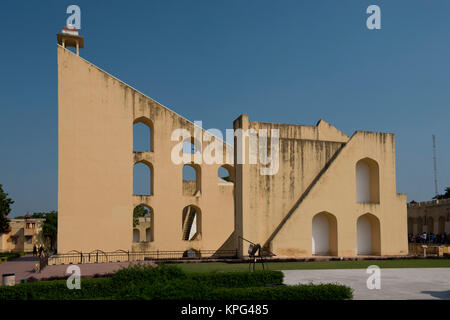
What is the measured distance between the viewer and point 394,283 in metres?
10.5

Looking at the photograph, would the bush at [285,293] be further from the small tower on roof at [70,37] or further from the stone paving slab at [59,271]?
the small tower on roof at [70,37]

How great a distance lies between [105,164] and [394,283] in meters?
15.4

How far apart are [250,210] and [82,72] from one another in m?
11.3

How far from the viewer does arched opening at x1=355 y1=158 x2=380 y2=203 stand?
72.3 feet

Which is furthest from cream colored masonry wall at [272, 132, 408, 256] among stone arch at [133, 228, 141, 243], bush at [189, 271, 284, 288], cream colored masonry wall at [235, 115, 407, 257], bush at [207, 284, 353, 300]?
stone arch at [133, 228, 141, 243]

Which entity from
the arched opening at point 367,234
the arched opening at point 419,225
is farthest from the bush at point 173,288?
the arched opening at point 419,225

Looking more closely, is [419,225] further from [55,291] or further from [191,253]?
[55,291]

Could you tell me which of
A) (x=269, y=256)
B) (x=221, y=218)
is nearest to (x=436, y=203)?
(x=221, y=218)

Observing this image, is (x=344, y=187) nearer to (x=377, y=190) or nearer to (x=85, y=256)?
(x=377, y=190)

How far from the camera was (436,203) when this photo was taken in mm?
35750

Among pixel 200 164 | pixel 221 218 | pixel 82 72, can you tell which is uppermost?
pixel 82 72

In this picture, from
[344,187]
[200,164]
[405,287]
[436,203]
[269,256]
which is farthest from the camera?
[436,203]

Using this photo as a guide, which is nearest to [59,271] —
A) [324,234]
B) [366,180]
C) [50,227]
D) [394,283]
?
[394,283]

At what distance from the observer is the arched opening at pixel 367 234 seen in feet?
70.6
